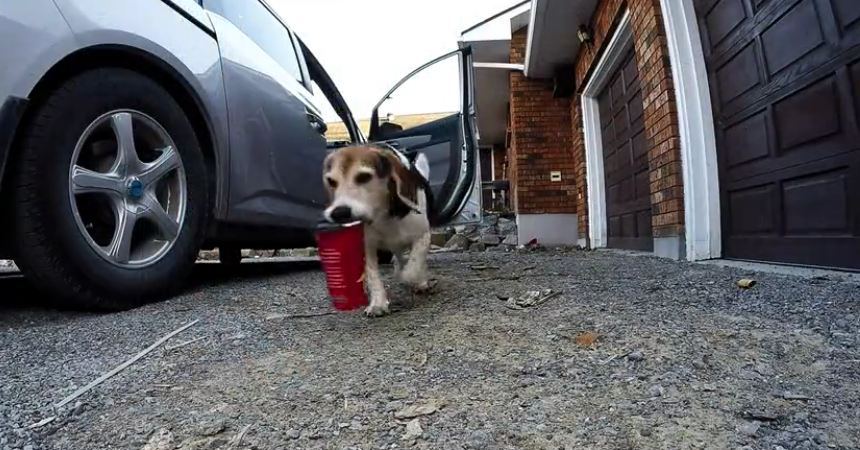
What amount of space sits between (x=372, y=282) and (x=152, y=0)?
5.76ft

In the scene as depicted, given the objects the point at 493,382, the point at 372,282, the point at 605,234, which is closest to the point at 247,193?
the point at 372,282

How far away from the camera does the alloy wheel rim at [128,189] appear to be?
2.36m

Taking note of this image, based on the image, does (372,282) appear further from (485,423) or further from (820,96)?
(820,96)

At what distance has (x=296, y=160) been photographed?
3664mm

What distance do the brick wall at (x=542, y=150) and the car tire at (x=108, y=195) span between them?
7086 millimetres

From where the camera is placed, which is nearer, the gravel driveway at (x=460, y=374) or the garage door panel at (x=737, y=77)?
the gravel driveway at (x=460, y=374)

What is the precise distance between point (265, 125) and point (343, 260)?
1.46 metres

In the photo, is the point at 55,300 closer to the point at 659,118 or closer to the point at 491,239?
the point at 659,118

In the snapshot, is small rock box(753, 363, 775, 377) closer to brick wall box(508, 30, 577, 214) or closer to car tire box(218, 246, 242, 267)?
car tire box(218, 246, 242, 267)

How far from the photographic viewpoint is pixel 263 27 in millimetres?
3959

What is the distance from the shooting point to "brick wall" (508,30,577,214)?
9.31 m

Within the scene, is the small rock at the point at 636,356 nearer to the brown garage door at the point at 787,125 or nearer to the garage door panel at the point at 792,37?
the brown garage door at the point at 787,125

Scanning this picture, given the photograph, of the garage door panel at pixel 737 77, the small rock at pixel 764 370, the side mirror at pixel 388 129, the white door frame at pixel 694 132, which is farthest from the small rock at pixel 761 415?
the side mirror at pixel 388 129

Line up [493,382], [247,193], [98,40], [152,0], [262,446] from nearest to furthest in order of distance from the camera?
[262,446] < [493,382] < [98,40] < [152,0] < [247,193]
